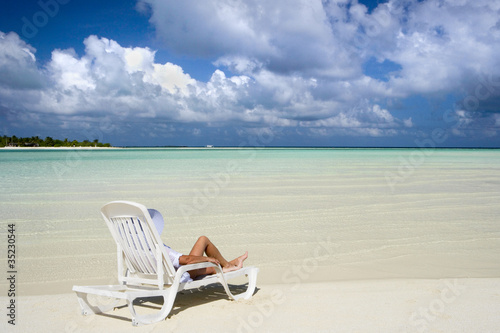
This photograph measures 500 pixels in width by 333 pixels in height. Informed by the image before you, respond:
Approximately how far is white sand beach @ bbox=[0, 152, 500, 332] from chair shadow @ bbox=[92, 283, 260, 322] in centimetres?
4

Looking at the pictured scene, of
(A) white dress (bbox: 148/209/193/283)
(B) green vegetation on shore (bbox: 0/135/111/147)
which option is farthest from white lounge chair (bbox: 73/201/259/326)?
(B) green vegetation on shore (bbox: 0/135/111/147)

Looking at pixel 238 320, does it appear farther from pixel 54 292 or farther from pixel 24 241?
pixel 24 241

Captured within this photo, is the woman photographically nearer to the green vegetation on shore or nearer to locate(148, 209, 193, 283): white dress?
locate(148, 209, 193, 283): white dress

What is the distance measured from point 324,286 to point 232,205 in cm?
813

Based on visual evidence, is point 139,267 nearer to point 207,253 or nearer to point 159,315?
point 159,315

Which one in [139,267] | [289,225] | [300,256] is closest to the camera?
[139,267]

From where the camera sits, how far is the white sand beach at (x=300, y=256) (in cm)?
470

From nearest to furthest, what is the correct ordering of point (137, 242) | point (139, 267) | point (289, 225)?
point (137, 242)
point (139, 267)
point (289, 225)

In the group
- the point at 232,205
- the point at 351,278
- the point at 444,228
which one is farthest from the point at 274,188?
the point at 351,278

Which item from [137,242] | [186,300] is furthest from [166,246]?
[186,300]

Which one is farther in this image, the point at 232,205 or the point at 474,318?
the point at 232,205

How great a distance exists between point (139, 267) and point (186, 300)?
0.94m

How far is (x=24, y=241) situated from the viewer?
9039mm

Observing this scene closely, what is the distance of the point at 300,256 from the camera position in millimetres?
7887
